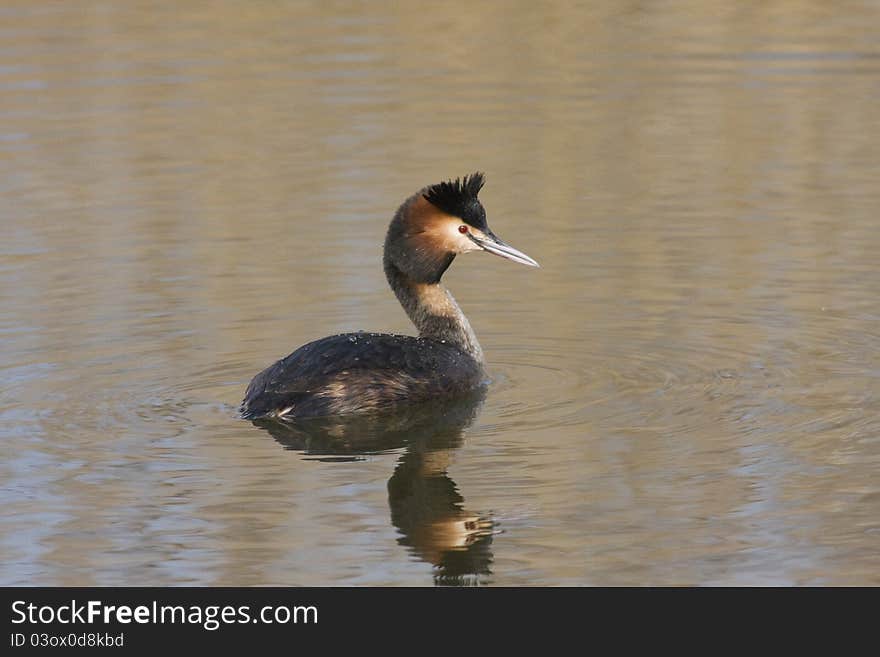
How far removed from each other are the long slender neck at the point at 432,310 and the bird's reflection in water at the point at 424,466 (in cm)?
55

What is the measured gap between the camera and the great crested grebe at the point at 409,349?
8.73 meters

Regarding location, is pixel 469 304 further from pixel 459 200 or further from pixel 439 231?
pixel 459 200

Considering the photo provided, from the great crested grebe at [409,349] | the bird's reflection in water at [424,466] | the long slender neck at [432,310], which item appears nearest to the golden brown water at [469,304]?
the bird's reflection in water at [424,466]

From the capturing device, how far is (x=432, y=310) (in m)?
9.84

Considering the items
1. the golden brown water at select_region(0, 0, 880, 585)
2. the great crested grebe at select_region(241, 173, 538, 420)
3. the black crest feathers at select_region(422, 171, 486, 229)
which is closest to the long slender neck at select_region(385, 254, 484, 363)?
the great crested grebe at select_region(241, 173, 538, 420)

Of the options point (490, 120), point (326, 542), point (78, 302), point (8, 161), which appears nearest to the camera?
point (326, 542)

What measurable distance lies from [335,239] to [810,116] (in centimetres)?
575

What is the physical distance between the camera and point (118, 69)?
66.8 ft

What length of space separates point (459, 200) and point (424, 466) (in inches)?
78.0

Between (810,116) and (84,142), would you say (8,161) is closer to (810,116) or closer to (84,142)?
(84,142)

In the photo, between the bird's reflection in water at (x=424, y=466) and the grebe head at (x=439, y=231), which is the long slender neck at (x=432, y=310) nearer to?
the grebe head at (x=439, y=231)

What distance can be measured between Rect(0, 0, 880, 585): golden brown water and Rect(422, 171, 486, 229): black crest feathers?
829 millimetres

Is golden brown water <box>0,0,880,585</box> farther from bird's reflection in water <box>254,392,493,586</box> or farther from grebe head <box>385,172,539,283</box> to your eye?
grebe head <box>385,172,539,283</box>

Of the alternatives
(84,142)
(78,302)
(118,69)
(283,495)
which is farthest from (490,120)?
(283,495)
